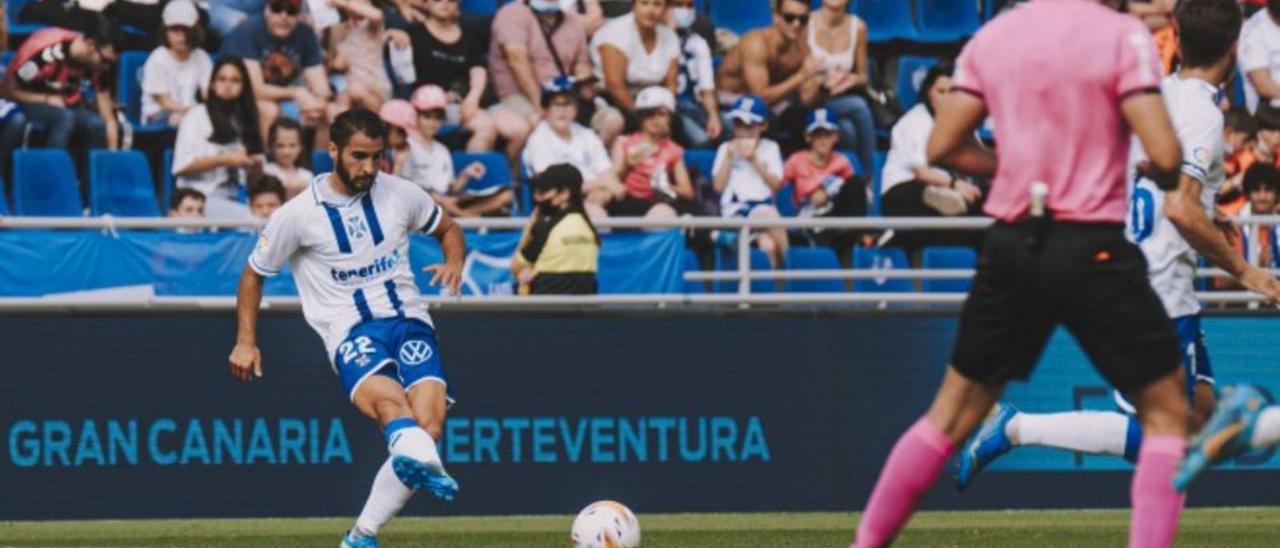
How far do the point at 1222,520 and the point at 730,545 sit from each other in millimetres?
3562

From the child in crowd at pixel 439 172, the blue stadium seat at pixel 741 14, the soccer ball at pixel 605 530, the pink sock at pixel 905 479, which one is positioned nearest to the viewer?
the pink sock at pixel 905 479

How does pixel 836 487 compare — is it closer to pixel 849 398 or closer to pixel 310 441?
pixel 849 398

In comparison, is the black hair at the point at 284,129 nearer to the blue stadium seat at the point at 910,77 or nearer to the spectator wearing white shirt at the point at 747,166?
the spectator wearing white shirt at the point at 747,166

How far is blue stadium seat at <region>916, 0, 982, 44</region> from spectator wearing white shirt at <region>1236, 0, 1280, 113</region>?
7.64 ft

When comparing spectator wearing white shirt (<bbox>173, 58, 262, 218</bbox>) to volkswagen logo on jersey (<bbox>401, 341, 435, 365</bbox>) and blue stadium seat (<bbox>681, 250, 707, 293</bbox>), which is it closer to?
blue stadium seat (<bbox>681, 250, 707, 293</bbox>)

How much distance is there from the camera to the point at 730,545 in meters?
13.1

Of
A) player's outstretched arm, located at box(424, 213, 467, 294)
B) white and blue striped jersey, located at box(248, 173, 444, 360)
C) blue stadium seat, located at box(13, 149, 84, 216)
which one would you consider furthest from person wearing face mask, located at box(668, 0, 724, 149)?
white and blue striped jersey, located at box(248, 173, 444, 360)

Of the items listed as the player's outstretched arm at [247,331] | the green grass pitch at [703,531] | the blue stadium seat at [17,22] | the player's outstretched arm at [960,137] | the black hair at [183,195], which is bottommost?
the green grass pitch at [703,531]

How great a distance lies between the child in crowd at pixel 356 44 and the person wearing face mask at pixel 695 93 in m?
2.12

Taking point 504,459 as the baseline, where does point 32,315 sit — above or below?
above

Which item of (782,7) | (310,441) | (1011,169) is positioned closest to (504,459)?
(310,441)

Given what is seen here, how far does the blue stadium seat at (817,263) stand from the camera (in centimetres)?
1688

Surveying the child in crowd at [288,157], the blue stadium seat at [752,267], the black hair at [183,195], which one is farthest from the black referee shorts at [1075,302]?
the child in crowd at [288,157]

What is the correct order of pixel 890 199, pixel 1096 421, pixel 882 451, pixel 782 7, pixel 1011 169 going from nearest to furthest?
pixel 1011 169 < pixel 1096 421 < pixel 882 451 < pixel 890 199 < pixel 782 7
